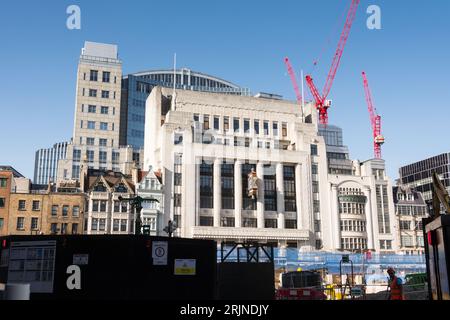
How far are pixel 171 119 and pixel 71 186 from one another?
76.5 ft

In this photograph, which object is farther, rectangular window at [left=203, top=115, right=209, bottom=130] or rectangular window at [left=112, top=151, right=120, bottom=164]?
rectangular window at [left=112, top=151, right=120, bottom=164]

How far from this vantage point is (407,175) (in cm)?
18438

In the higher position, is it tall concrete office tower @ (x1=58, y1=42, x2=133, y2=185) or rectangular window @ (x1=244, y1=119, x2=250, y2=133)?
tall concrete office tower @ (x1=58, y1=42, x2=133, y2=185)

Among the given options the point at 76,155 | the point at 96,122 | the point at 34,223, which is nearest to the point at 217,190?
the point at 34,223

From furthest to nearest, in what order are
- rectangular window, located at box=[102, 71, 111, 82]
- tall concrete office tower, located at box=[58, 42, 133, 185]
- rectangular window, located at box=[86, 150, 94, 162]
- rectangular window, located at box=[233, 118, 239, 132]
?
rectangular window, located at box=[102, 71, 111, 82] → rectangular window, located at box=[86, 150, 94, 162] → tall concrete office tower, located at box=[58, 42, 133, 185] → rectangular window, located at box=[233, 118, 239, 132]

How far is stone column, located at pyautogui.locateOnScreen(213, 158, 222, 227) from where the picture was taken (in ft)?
302

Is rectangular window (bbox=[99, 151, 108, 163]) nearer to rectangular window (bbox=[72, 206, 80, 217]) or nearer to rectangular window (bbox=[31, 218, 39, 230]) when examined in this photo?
rectangular window (bbox=[72, 206, 80, 217])

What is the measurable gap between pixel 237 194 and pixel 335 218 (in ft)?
→ 69.9

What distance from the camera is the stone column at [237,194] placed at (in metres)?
93.2

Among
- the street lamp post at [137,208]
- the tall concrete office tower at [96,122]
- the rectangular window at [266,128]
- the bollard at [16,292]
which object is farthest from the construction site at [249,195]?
the bollard at [16,292]

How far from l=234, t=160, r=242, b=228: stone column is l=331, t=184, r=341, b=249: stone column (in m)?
20.1

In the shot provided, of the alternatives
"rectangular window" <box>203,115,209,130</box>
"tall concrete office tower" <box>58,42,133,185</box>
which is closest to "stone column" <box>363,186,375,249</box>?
"rectangular window" <box>203,115,209,130</box>
